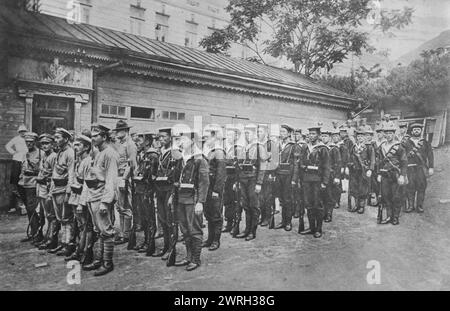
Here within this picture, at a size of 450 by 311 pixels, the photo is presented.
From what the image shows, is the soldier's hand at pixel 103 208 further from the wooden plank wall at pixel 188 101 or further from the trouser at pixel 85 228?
the wooden plank wall at pixel 188 101

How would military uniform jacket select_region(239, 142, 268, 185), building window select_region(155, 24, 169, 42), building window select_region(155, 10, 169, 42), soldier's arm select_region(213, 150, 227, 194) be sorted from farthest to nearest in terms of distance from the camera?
building window select_region(155, 24, 169, 42) < building window select_region(155, 10, 169, 42) < military uniform jacket select_region(239, 142, 268, 185) < soldier's arm select_region(213, 150, 227, 194)

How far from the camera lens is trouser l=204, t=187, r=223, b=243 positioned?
512 centimetres

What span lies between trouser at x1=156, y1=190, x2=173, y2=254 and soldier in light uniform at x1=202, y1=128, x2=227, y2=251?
649mm

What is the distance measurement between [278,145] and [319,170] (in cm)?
92

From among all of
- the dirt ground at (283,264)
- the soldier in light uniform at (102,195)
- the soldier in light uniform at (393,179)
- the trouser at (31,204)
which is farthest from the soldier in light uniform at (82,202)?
the soldier in light uniform at (393,179)

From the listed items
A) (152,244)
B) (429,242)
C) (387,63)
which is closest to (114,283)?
(152,244)

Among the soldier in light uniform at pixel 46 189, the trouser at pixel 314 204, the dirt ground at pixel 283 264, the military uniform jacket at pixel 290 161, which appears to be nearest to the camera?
the dirt ground at pixel 283 264

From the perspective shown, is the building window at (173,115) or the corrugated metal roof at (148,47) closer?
the corrugated metal roof at (148,47)

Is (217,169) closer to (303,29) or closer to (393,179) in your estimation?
(393,179)

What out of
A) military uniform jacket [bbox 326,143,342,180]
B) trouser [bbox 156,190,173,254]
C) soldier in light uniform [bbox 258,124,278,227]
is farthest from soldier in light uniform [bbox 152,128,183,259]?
military uniform jacket [bbox 326,143,342,180]

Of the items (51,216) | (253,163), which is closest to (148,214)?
(51,216)

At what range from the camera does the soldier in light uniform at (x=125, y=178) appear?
5590 mm

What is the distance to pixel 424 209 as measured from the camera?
20.8ft

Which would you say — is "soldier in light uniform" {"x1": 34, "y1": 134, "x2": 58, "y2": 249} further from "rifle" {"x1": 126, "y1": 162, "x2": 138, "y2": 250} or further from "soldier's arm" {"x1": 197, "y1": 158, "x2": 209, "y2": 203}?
"soldier's arm" {"x1": 197, "y1": 158, "x2": 209, "y2": 203}
